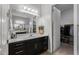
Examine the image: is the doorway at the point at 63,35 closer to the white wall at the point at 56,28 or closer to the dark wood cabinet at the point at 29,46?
the white wall at the point at 56,28

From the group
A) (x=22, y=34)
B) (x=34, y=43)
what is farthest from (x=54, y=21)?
(x=22, y=34)

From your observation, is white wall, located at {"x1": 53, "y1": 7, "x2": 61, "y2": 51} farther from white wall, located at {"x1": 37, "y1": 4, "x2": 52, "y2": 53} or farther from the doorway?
white wall, located at {"x1": 37, "y1": 4, "x2": 52, "y2": 53}

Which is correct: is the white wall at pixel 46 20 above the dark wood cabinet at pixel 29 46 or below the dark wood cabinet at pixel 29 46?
above

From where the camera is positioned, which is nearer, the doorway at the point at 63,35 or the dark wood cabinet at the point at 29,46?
the dark wood cabinet at the point at 29,46

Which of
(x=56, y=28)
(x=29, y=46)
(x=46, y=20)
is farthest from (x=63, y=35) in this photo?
(x=29, y=46)

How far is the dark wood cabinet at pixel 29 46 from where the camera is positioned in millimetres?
1718

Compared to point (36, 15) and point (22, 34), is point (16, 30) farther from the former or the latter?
point (36, 15)

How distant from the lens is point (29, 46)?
218 centimetres

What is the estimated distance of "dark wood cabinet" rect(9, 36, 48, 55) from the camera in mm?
1718

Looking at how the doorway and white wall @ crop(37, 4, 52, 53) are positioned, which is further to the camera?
white wall @ crop(37, 4, 52, 53)

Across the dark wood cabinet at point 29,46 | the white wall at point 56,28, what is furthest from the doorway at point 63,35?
the dark wood cabinet at point 29,46

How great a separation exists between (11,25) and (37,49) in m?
1.11

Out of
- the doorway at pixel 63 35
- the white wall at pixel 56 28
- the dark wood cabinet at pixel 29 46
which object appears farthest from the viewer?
the white wall at pixel 56 28

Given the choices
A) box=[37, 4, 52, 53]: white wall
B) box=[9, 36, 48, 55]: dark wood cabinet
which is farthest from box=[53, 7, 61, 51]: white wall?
box=[9, 36, 48, 55]: dark wood cabinet
